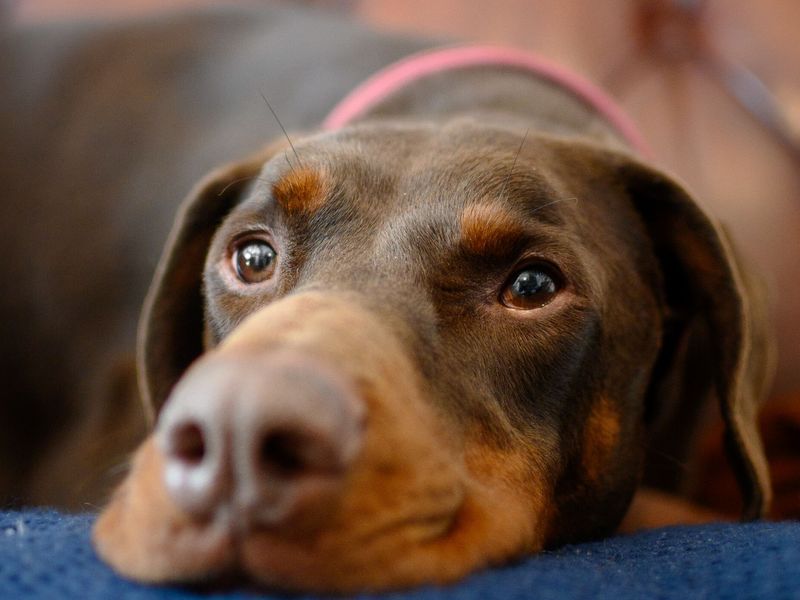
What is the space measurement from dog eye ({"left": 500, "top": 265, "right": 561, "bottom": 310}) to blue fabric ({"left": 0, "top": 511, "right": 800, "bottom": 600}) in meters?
0.43

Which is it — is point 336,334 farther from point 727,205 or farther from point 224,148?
point 727,205

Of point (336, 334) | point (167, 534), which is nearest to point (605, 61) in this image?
point (336, 334)

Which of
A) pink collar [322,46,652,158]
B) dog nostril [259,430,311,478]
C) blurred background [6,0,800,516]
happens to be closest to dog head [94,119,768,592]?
dog nostril [259,430,311,478]

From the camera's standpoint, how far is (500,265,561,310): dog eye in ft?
5.53

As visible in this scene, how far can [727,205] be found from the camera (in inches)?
127

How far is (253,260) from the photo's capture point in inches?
72.0

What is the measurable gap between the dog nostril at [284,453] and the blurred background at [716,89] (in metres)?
2.28

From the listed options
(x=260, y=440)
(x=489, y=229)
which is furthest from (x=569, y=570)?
(x=489, y=229)

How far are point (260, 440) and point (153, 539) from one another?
0.81ft

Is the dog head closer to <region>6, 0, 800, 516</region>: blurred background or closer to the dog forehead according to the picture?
the dog forehead

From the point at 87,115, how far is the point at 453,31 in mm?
1371

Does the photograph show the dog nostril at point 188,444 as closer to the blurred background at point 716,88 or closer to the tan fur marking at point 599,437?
the tan fur marking at point 599,437

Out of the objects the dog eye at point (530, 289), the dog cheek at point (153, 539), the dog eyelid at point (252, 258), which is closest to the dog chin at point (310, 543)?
the dog cheek at point (153, 539)

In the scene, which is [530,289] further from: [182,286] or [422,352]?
[182,286]
